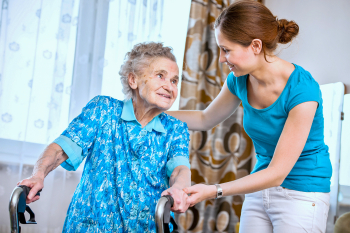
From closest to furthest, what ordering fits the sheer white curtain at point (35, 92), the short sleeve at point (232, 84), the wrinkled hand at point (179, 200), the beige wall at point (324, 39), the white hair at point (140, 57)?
the wrinkled hand at point (179, 200) < the white hair at point (140, 57) < the short sleeve at point (232, 84) < the beige wall at point (324, 39) < the sheer white curtain at point (35, 92)

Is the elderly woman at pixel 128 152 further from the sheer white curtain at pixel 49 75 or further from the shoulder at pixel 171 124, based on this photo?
the sheer white curtain at pixel 49 75

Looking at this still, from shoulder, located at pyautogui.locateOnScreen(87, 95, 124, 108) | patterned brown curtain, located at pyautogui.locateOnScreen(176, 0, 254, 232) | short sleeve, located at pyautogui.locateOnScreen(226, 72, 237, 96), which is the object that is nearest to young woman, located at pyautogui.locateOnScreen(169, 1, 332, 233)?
short sleeve, located at pyautogui.locateOnScreen(226, 72, 237, 96)

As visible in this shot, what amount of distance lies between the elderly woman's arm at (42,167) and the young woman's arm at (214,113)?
64cm

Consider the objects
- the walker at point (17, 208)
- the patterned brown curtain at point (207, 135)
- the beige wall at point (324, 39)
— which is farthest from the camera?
the patterned brown curtain at point (207, 135)

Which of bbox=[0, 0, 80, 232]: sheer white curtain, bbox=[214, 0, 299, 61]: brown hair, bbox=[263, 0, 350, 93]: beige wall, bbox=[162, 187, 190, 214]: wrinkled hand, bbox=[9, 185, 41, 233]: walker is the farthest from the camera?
bbox=[0, 0, 80, 232]: sheer white curtain

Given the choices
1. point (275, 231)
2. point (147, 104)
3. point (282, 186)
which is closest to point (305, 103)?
point (282, 186)

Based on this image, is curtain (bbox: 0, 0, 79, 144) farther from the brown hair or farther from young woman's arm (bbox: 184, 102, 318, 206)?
young woman's arm (bbox: 184, 102, 318, 206)

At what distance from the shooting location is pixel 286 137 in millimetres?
1163

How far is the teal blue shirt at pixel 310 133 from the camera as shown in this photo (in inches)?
47.9

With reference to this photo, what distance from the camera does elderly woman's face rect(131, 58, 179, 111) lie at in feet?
4.38

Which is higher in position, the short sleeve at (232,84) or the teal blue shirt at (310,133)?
the short sleeve at (232,84)

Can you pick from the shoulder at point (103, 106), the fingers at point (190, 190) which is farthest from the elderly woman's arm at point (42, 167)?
the fingers at point (190, 190)

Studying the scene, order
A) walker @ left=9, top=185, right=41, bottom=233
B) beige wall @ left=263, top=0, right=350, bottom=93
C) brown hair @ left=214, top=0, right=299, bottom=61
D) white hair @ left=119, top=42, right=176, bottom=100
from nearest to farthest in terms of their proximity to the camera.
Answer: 1. walker @ left=9, top=185, right=41, bottom=233
2. brown hair @ left=214, top=0, right=299, bottom=61
3. white hair @ left=119, top=42, right=176, bottom=100
4. beige wall @ left=263, top=0, right=350, bottom=93

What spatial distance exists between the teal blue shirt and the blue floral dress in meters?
0.36
